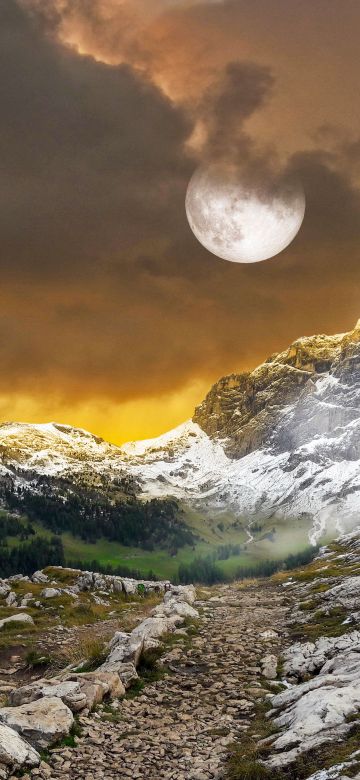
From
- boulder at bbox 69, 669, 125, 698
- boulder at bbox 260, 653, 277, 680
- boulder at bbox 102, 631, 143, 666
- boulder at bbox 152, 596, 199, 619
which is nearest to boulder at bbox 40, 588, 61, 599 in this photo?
boulder at bbox 152, 596, 199, 619

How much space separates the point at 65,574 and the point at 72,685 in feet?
225

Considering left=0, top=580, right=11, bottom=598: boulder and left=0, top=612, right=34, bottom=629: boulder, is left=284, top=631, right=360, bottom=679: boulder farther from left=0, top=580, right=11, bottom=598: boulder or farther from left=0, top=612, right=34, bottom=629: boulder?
left=0, top=580, right=11, bottom=598: boulder

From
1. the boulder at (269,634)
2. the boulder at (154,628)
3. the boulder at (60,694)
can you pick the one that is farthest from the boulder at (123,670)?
the boulder at (269,634)

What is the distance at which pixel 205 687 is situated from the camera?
22.2 meters

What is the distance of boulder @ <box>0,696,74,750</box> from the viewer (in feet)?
52.6

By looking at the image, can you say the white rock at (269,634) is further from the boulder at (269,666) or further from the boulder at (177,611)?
the boulder at (177,611)

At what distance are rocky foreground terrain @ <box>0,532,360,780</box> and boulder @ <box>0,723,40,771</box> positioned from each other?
3 cm

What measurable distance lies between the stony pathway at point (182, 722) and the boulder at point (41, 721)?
2.09 ft

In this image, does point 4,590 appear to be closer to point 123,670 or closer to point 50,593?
point 50,593

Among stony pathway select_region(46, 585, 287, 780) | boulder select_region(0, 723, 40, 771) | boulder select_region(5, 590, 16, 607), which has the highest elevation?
boulder select_region(5, 590, 16, 607)

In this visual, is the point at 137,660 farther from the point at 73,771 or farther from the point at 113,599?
the point at 113,599

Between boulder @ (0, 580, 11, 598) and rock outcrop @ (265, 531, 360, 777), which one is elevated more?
boulder @ (0, 580, 11, 598)

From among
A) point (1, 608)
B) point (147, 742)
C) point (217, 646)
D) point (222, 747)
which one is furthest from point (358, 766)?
point (1, 608)

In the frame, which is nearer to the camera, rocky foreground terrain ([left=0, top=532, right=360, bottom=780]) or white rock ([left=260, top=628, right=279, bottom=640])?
rocky foreground terrain ([left=0, top=532, right=360, bottom=780])
